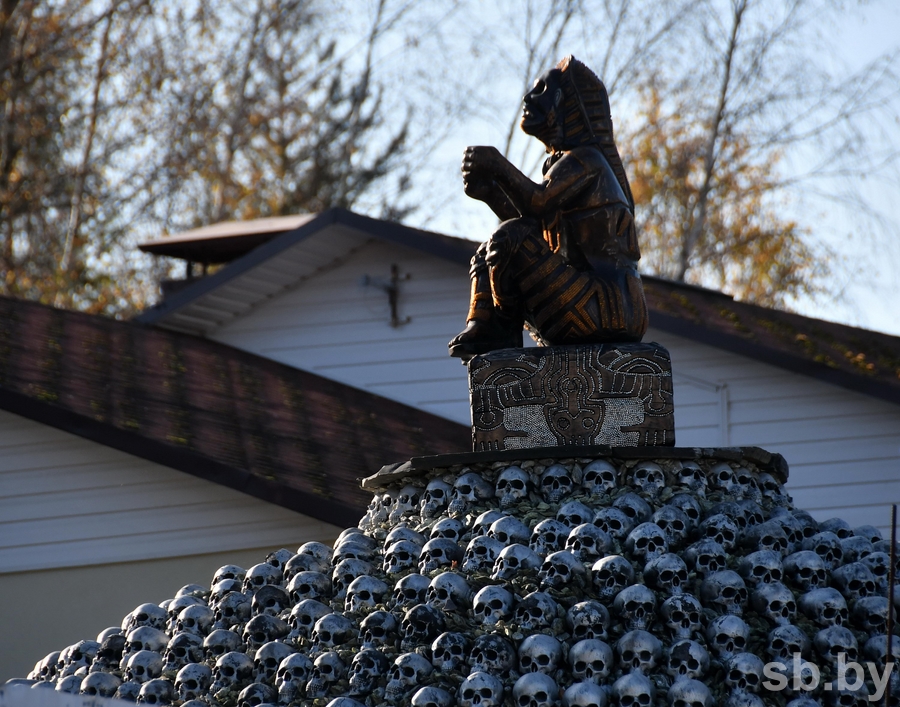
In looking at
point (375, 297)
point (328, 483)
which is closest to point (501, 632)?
point (328, 483)

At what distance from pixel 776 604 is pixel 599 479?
1035 mm

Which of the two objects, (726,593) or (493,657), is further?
(726,593)

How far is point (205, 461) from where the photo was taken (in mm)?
9195

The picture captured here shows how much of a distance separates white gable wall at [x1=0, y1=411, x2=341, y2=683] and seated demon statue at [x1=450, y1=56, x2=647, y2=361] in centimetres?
331

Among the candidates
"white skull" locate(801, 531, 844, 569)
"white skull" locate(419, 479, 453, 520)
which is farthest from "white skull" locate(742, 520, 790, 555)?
"white skull" locate(419, 479, 453, 520)

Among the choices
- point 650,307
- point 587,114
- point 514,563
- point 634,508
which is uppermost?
point 587,114

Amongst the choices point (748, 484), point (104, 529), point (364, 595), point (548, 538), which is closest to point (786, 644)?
point (548, 538)

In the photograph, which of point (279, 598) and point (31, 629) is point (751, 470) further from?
point (31, 629)

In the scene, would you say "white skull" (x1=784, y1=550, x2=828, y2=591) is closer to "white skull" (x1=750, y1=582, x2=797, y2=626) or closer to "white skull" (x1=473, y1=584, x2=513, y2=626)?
"white skull" (x1=750, y1=582, x2=797, y2=626)

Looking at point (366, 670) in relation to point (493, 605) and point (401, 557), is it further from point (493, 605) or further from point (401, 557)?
point (401, 557)

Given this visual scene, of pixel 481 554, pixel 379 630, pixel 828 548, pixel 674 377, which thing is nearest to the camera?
pixel 379 630

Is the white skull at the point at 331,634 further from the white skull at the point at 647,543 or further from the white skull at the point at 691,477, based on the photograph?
the white skull at the point at 691,477

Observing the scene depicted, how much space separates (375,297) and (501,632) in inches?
313

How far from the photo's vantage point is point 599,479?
19.9ft
